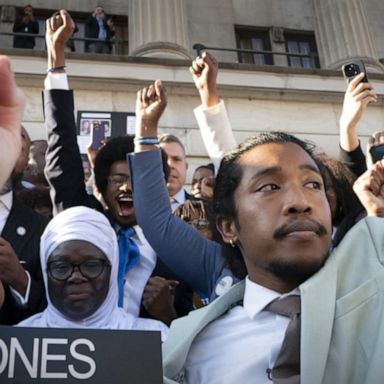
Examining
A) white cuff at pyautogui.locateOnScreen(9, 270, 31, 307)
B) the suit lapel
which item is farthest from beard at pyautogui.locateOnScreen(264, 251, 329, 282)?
white cuff at pyautogui.locateOnScreen(9, 270, 31, 307)

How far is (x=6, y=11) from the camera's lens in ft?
44.6

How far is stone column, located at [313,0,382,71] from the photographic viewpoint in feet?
37.4

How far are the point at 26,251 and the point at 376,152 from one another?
1.85 metres

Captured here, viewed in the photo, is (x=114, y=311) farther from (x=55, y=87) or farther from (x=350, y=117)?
(x=350, y=117)

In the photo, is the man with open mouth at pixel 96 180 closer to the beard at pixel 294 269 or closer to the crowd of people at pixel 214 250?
the crowd of people at pixel 214 250

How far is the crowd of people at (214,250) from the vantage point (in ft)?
4.95

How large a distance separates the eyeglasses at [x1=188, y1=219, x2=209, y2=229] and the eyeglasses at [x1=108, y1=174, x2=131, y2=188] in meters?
0.49

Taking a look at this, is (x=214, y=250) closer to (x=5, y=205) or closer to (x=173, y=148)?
(x=5, y=205)

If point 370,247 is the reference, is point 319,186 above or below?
above

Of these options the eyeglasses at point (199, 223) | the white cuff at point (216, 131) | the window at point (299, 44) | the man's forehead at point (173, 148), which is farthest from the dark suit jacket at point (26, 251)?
the window at point (299, 44)

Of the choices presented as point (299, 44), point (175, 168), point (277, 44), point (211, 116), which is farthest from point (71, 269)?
point (299, 44)

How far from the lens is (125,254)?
2846 mm

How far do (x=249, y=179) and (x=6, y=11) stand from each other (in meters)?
13.2

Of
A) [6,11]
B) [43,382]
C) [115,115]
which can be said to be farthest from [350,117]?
[6,11]
